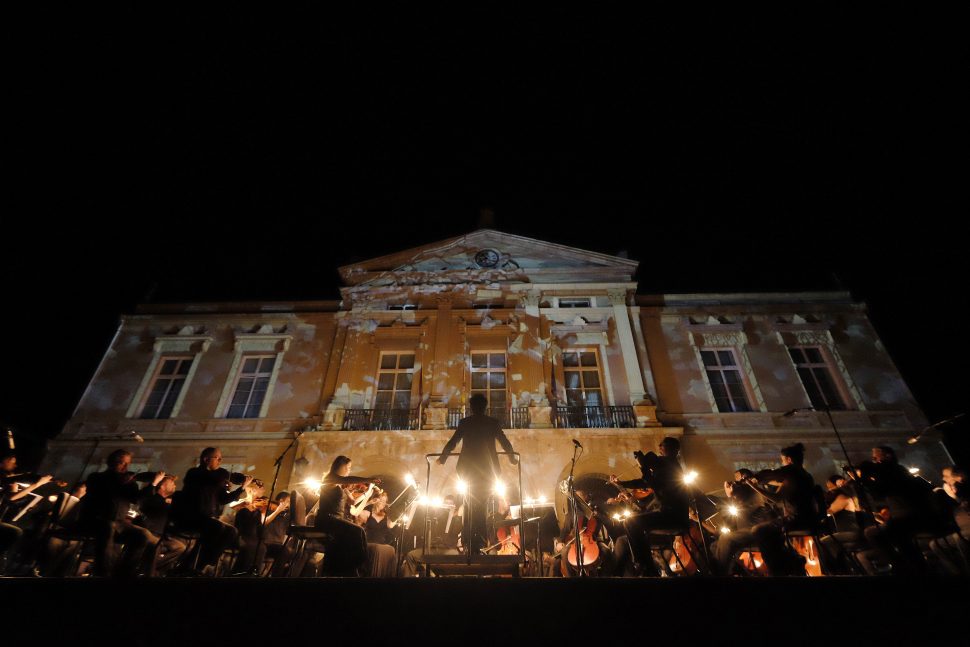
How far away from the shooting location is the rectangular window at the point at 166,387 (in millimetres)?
13477

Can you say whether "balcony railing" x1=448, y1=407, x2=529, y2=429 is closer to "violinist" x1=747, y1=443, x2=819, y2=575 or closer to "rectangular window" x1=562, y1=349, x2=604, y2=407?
"rectangular window" x1=562, y1=349, x2=604, y2=407

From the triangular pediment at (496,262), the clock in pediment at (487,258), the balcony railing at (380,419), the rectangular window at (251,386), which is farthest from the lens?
the clock in pediment at (487,258)

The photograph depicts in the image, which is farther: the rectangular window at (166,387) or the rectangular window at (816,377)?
the rectangular window at (166,387)

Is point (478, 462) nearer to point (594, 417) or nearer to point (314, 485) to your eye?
point (314, 485)

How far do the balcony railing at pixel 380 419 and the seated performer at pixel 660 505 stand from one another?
8.15m

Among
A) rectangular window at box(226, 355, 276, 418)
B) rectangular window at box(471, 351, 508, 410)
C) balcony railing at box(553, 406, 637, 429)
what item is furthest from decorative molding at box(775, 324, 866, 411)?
rectangular window at box(226, 355, 276, 418)

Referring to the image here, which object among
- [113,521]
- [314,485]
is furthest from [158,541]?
[314,485]

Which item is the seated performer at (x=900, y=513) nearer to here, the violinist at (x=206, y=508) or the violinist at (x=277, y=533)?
the violinist at (x=206, y=508)

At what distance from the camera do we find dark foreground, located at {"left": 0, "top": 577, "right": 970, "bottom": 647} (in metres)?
3.00

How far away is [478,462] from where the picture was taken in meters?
4.88

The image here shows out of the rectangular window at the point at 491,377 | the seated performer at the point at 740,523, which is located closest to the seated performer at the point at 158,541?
the seated performer at the point at 740,523

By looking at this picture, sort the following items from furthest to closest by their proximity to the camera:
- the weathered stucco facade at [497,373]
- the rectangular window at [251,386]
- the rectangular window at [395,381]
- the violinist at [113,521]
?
the rectangular window at [251,386] → the rectangular window at [395,381] → the weathered stucco facade at [497,373] → the violinist at [113,521]

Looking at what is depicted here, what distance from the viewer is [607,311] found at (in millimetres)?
14320

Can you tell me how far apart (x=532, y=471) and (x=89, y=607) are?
29.9ft
